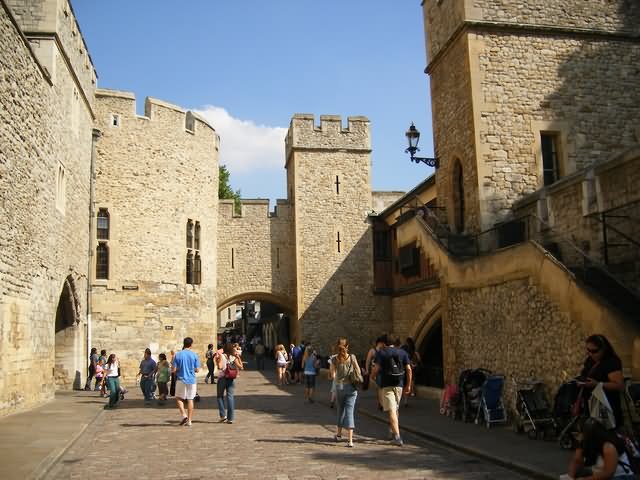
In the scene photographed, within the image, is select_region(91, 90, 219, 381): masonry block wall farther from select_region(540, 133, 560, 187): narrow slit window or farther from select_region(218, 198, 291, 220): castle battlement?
select_region(540, 133, 560, 187): narrow slit window

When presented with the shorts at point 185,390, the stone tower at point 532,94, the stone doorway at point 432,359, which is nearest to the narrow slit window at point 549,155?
the stone tower at point 532,94

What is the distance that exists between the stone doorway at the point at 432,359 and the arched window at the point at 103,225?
1134 cm

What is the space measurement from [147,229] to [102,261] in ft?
6.12

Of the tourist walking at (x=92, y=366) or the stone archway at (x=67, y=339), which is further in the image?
the stone archway at (x=67, y=339)

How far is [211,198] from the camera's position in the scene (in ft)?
81.8

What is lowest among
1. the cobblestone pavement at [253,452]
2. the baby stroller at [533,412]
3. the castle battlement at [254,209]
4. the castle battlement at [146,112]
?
the cobblestone pavement at [253,452]

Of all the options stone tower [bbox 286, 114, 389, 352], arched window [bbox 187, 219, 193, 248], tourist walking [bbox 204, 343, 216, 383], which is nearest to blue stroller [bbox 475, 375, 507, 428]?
tourist walking [bbox 204, 343, 216, 383]

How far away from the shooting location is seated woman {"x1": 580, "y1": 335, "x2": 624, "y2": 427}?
610cm

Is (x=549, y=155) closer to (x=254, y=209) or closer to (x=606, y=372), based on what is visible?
(x=606, y=372)

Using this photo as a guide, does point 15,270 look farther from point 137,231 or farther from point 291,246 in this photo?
point 291,246

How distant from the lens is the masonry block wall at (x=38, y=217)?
465 inches

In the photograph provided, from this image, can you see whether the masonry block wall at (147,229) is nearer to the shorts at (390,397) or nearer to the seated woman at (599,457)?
the shorts at (390,397)

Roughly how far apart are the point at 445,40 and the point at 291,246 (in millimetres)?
14310

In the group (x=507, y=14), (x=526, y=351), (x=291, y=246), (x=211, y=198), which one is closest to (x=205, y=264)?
(x=211, y=198)
